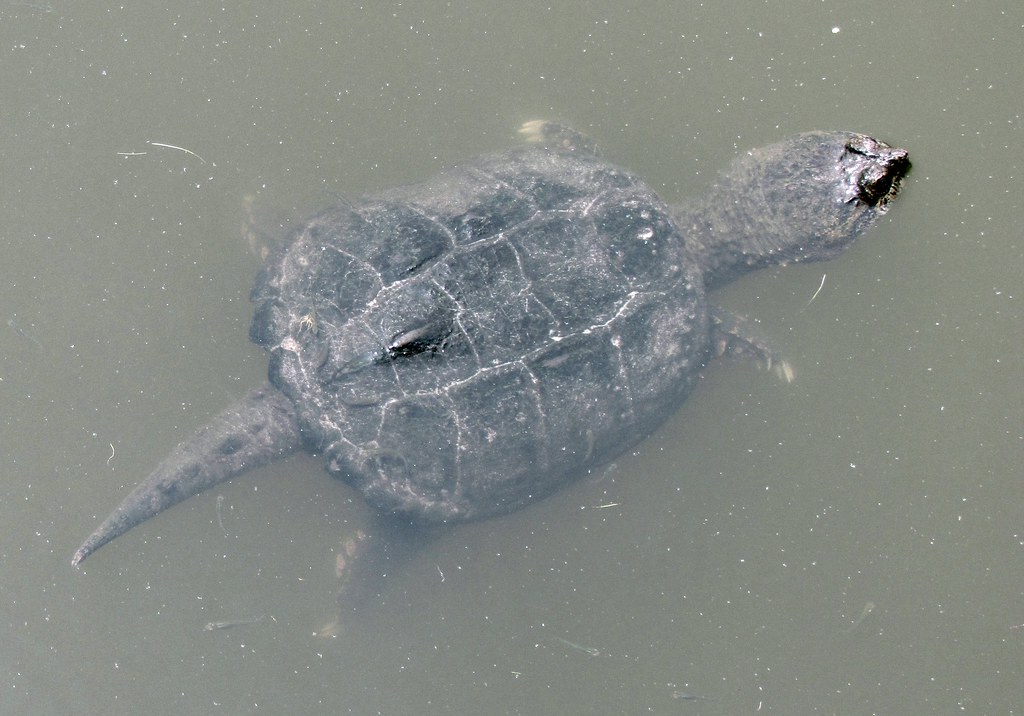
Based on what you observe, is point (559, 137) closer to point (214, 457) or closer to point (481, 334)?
point (481, 334)

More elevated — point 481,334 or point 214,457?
point 481,334

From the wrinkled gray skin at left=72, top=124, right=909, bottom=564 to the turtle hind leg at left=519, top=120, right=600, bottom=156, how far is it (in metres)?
0.70

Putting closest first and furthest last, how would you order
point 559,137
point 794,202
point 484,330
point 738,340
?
1. point 484,330
2. point 794,202
3. point 738,340
4. point 559,137

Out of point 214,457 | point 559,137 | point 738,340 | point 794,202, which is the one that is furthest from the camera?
point 559,137

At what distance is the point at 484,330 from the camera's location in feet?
12.8

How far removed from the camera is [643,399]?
4320 millimetres

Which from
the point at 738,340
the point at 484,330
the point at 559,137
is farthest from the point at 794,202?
the point at 484,330

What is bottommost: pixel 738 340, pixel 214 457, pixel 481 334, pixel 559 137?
pixel 214 457

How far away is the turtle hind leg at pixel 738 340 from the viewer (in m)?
4.89

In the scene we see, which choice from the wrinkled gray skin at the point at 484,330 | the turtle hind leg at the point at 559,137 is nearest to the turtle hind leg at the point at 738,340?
the wrinkled gray skin at the point at 484,330

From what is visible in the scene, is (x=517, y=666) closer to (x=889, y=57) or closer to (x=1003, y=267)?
(x=1003, y=267)

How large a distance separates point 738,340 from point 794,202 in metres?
1.02

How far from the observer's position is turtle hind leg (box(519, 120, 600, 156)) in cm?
531

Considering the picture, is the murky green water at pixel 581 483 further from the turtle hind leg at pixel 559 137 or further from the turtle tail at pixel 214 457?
the turtle tail at pixel 214 457
